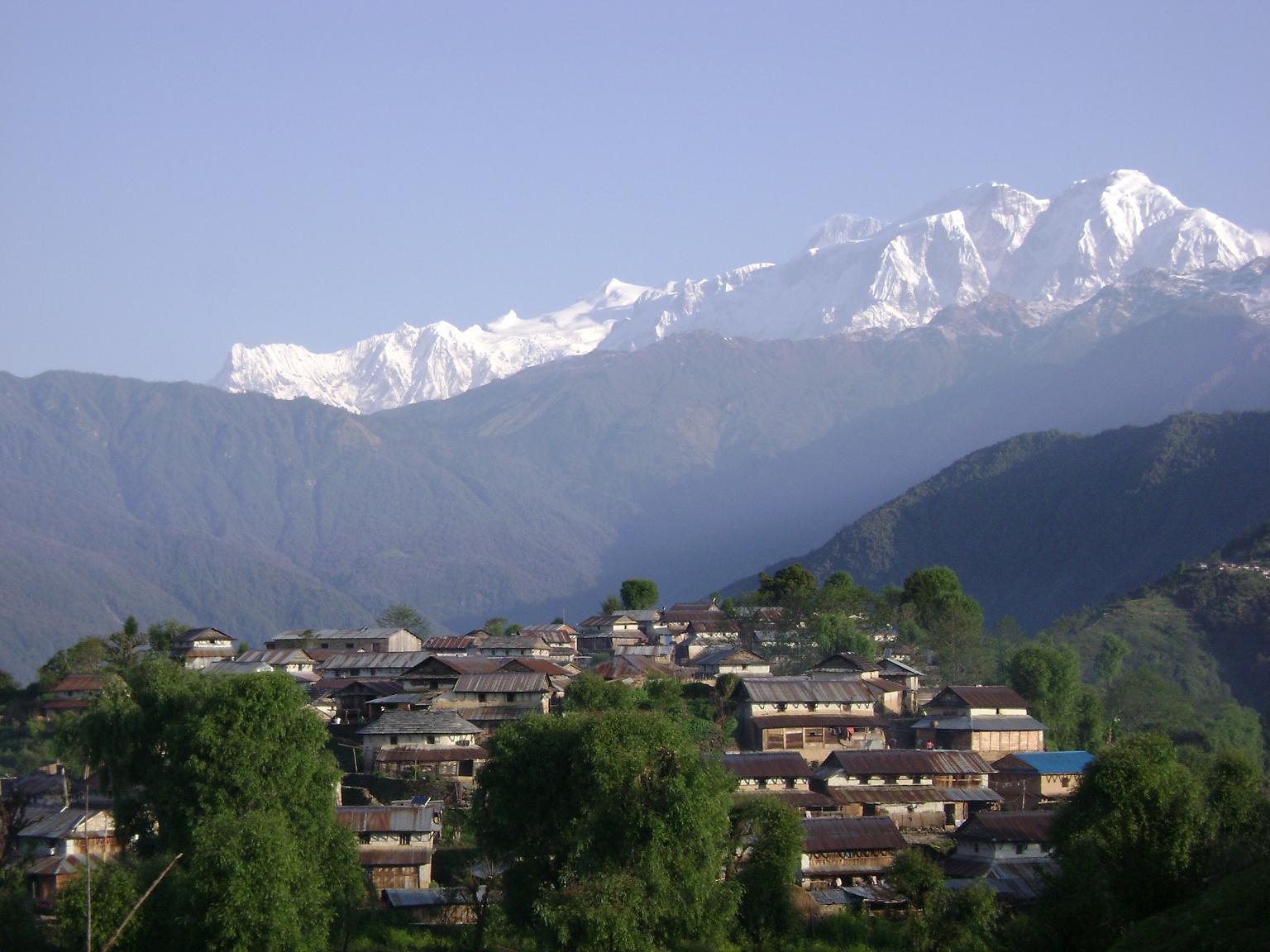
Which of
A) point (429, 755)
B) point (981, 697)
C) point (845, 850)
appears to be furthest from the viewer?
point (981, 697)

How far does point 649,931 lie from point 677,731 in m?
6.04

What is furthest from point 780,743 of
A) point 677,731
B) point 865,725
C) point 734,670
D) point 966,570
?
point 966,570

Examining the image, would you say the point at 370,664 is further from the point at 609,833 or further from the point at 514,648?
the point at 609,833

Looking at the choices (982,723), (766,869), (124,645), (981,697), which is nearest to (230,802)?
(766,869)

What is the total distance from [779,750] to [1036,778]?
9494 millimetres

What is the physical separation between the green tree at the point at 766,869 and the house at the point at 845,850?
11.8 feet

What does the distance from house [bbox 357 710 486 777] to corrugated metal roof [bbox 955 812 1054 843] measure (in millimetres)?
17817

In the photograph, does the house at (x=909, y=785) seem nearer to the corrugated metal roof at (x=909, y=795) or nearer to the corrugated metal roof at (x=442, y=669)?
the corrugated metal roof at (x=909, y=795)

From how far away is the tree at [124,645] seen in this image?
253ft

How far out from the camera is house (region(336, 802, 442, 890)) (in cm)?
4528

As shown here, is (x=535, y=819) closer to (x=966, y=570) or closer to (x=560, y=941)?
(x=560, y=941)

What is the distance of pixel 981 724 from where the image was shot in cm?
5938

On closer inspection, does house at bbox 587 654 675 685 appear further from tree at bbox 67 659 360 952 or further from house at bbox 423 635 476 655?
tree at bbox 67 659 360 952

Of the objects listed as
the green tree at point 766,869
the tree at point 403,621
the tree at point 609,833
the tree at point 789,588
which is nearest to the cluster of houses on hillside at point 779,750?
the tree at point 789,588
